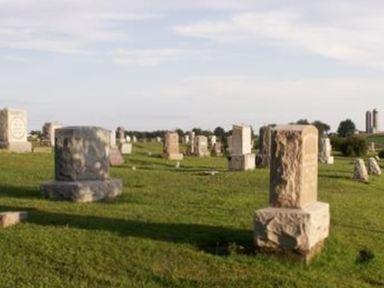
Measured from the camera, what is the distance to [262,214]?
991 cm

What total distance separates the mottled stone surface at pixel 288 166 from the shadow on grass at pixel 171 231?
0.88m

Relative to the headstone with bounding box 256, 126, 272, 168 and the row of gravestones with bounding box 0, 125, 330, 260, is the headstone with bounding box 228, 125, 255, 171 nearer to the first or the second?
the headstone with bounding box 256, 126, 272, 168

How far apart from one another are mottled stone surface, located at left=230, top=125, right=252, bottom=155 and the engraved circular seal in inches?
365

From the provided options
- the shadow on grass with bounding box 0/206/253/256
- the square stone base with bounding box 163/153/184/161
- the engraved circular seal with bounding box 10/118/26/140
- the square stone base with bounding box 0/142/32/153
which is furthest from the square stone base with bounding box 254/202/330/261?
the square stone base with bounding box 163/153/184/161

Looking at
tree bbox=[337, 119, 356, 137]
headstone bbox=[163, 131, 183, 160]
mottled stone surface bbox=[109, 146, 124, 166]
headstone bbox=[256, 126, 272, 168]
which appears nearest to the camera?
mottled stone surface bbox=[109, 146, 124, 166]

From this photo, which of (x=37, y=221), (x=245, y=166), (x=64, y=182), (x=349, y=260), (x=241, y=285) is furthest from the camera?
(x=245, y=166)

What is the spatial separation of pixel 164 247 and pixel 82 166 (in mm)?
5892

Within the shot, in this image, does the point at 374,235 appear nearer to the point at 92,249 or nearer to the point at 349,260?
the point at 349,260

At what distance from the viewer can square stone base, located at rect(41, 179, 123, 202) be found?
47.2ft

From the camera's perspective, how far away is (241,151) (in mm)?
27328

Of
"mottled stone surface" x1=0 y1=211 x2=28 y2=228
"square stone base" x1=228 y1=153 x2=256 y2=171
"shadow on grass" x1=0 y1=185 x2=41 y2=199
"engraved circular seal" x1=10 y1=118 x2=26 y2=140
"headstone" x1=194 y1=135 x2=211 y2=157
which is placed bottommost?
"mottled stone surface" x1=0 y1=211 x2=28 y2=228

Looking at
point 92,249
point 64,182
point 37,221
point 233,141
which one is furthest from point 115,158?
point 92,249

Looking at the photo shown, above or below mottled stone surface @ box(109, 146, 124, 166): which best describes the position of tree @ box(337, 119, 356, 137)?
above

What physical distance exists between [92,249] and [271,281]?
2.55 metres
